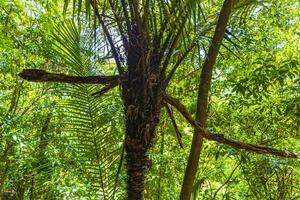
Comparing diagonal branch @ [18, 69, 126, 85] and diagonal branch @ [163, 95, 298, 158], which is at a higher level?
diagonal branch @ [18, 69, 126, 85]

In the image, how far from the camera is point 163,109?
269 centimetres

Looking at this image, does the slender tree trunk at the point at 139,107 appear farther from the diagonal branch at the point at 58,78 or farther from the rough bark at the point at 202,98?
the rough bark at the point at 202,98

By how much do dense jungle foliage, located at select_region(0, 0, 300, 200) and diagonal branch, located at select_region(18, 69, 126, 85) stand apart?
19 centimetres

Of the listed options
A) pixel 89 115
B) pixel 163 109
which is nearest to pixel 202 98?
pixel 89 115

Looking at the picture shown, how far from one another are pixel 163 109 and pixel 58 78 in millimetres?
1373

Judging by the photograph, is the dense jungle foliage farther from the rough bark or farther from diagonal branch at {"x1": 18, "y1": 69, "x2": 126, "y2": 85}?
diagonal branch at {"x1": 18, "y1": 69, "x2": 126, "y2": 85}

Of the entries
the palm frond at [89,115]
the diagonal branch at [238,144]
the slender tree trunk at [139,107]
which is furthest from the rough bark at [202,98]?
the palm frond at [89,115]

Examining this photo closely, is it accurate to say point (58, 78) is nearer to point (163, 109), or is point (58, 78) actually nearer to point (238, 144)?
point (238, 144)

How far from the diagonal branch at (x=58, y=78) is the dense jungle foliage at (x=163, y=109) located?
0.19 m

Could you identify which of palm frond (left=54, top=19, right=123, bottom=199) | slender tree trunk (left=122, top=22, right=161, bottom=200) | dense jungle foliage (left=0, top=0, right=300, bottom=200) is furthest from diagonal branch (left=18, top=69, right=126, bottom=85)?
palm frond (left=54, top=19, right=123, bottom=199)

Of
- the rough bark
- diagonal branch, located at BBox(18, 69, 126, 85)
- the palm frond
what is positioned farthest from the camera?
the palm frond

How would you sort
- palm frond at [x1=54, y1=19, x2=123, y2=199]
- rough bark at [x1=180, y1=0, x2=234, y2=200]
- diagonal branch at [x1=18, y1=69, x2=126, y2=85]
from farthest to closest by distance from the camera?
palm frond at [x1=54, y1=19, x2=123, y2=199] < rough bark at [x1=180, y1=0, x2=234, y2=200] < diagonal branch at [x1=18, y1=69, x2=126, y2=85]

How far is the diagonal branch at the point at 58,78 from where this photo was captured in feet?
4.51

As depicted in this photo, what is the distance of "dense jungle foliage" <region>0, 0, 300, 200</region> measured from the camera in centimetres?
182
